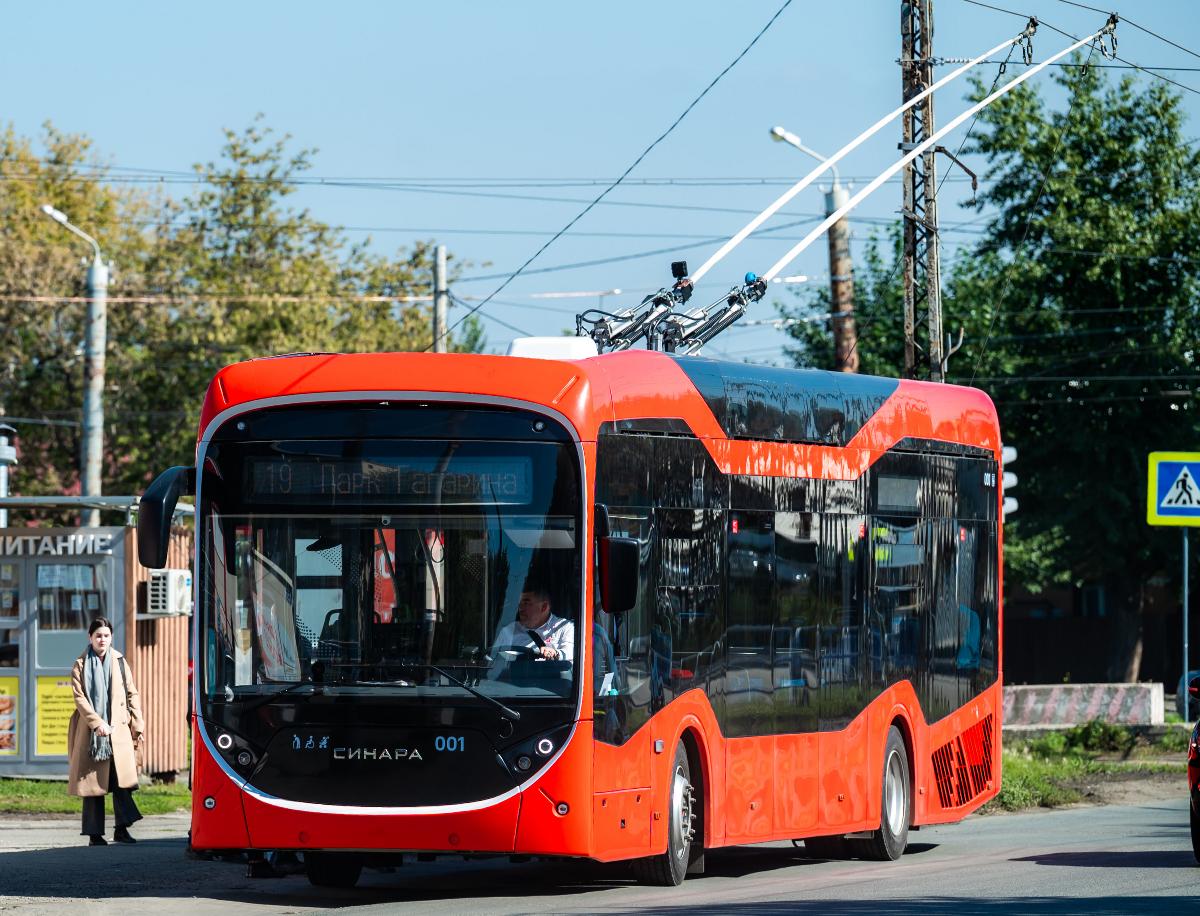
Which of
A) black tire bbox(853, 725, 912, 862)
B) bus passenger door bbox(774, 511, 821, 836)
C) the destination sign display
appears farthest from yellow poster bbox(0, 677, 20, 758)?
the destination sign display

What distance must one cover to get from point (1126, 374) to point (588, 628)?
3122 centimetres

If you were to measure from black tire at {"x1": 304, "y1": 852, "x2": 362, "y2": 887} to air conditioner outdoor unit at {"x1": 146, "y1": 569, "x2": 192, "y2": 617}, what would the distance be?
7985mm

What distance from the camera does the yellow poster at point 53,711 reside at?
67.7ft

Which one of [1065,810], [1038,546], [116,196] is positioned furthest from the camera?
[116,196]

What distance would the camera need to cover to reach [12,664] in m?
20.9

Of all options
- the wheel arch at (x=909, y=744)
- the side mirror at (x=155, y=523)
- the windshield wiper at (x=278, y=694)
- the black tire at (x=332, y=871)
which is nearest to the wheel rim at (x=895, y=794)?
the wheel arch at (x=909, y=744)

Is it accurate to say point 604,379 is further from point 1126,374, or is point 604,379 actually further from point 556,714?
point 1126,374

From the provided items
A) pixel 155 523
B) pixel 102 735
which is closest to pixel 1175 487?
pixel 102 735

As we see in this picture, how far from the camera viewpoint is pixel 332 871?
13.0m

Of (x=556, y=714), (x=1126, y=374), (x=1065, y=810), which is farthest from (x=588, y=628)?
(x=1126, y=374)

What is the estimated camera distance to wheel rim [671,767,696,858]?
12.7 meters

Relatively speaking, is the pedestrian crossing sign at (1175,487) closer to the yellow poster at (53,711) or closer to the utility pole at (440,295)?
the yellow poster at (53,711)

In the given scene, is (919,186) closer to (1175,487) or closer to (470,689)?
(1175,487)

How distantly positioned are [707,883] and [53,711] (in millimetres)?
9245
